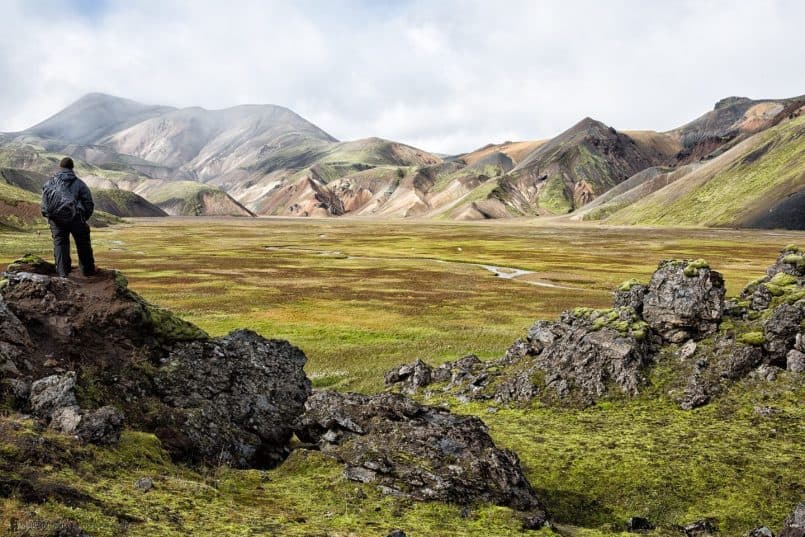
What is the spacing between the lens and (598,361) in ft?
86.6

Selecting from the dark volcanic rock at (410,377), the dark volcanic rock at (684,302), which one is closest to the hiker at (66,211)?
the dark volcanic rock at (410,377)

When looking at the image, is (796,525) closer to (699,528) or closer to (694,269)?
(699,528)

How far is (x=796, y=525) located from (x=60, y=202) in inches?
908

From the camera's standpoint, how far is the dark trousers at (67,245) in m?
19.4

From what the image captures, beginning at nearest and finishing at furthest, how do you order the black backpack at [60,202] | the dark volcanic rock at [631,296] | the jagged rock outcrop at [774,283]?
the black backpack at [60,202], the jagged rock outcrop at [774,283], the dark volcanic rock at [631,296]

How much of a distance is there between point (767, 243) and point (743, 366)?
16415 cm

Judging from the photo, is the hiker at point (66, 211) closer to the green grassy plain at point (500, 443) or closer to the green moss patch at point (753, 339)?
the green grassy plain at point (500, 443)

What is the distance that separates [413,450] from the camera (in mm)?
15141

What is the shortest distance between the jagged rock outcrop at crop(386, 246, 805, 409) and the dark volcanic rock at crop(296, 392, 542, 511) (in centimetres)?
1049

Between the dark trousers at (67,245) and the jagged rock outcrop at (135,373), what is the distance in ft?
2.17

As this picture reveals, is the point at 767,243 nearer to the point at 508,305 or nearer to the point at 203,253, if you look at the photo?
the point at 508,305

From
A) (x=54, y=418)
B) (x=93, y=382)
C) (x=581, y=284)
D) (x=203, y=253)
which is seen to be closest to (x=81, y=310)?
(x=93, y=382)

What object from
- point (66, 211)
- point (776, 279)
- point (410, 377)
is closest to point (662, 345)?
point (776, 279)

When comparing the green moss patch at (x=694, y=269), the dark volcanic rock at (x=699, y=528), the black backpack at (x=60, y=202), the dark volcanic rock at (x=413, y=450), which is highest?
the black backpack at (x=60, y=202)
